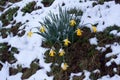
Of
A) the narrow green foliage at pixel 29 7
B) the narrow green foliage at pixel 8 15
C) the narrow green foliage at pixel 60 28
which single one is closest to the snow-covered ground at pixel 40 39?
the narrow green foliage at pixel 60 28

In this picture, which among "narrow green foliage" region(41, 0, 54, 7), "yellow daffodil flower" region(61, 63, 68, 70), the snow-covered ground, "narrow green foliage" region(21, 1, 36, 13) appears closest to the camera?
"yellow daffodil flower" region(61, 63, 68, 70)

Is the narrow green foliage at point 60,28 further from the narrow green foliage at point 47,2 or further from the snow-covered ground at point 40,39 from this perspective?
the narrow green foliage at point 47,2

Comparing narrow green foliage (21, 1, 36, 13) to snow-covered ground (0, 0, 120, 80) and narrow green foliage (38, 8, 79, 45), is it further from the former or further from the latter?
narrow green foliage (38, 8, 79, 45)

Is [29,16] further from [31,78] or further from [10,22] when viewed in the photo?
[31,78]

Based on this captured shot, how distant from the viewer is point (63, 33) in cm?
718

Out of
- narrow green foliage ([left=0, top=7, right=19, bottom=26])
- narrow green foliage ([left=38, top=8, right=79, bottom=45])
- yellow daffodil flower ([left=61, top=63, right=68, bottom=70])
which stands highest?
narrow green foliage ([left=0, top=7, right=19, bottom=26])

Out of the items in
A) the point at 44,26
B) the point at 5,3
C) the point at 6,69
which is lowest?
the point at 6,69

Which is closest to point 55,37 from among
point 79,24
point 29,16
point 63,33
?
point 63,33

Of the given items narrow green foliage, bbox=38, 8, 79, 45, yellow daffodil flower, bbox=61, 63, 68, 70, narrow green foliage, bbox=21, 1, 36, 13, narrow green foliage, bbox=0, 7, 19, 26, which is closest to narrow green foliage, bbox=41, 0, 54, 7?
narrow green foliage, bbox=21, 1, 36, 13

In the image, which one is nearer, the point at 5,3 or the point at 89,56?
the point at 89,56

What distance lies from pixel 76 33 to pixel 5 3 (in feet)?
12.8

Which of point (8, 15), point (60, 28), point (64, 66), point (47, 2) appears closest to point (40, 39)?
point (60, 28)

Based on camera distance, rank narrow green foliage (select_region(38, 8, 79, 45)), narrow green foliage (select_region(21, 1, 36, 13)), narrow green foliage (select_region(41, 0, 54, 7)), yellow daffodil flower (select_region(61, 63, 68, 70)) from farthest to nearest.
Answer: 1. narrow green foliage (select_region(21, 1, 36, 13))
2. narrow green foliage (select_region(41, 0, 54, 7))
3. narrow green foliage (select_region(38, 8, 79, 45))
4. yellow daffodil flower (select_region(61, 63, 68, 70))

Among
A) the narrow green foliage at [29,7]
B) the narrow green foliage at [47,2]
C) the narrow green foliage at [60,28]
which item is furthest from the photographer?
the narrow green foliage at [29,7]
